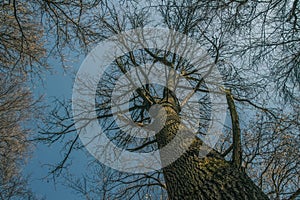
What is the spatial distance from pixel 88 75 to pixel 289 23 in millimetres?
4138

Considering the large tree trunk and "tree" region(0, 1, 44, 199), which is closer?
the large tree trunk

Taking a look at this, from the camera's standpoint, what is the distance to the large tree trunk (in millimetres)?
1829

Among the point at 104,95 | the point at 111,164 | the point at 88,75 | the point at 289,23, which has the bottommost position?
the point at 111,164

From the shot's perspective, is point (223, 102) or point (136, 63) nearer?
point (223, 102)

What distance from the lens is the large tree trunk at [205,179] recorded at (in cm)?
183

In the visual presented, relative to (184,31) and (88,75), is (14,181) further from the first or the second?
(184,31)

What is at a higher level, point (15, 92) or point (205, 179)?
point (15, 92)

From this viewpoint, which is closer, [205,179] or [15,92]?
[205,179]

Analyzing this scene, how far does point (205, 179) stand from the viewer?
2051mm

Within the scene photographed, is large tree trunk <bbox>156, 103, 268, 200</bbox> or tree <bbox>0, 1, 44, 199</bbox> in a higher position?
tree <bbox>0, 1, 44, 199</bbox>

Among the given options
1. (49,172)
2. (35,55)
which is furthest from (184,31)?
(49,172)

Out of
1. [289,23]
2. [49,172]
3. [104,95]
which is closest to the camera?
[289,23]

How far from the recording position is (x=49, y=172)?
4410 mm

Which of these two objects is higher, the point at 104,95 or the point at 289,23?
the point at 104,95
